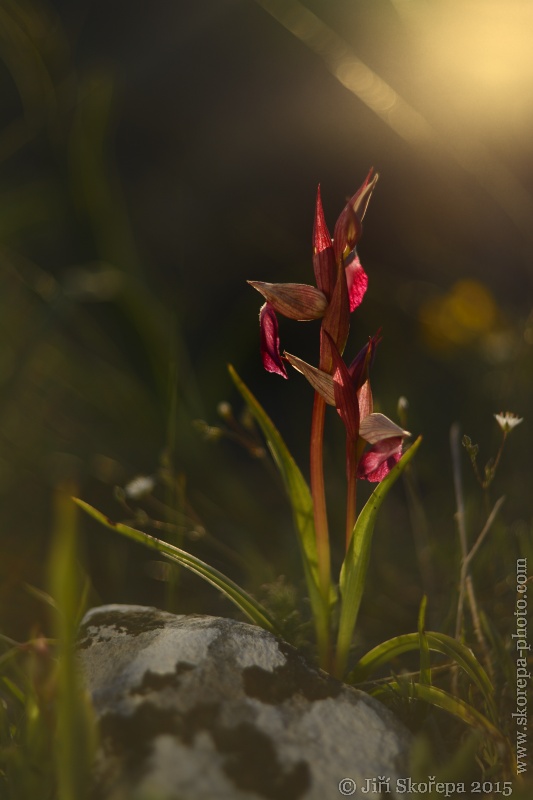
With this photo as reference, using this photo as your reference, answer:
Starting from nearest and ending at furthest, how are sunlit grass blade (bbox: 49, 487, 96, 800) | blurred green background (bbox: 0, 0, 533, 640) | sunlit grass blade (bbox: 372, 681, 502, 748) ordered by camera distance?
sunlit grass blade (bbox: 49, 487, 96, 800) < sunlit grass blade (bbox: 372, 681, 502, 748) < blurred green background (bbox: 0, 0, 533, 640)

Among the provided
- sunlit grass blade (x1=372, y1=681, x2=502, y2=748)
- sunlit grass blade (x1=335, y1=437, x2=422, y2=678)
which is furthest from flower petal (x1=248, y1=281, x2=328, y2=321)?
sunlit grass blade (x1=372, y1=681, x2=502, y2=748)

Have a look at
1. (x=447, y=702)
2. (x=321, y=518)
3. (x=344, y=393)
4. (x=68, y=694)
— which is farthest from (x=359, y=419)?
(x=68, y=694)

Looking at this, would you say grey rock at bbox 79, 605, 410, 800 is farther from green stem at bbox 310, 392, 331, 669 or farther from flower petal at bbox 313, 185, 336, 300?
flower petal at bbox 313, 185, 336, 300

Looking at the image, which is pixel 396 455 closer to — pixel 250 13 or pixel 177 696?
pixel 177 696

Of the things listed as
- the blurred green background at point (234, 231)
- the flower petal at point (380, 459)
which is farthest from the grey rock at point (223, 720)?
the blurred green background at point (234, 231)

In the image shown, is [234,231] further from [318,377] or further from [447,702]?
[447,702]

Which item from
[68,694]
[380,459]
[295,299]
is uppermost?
[295,299]
